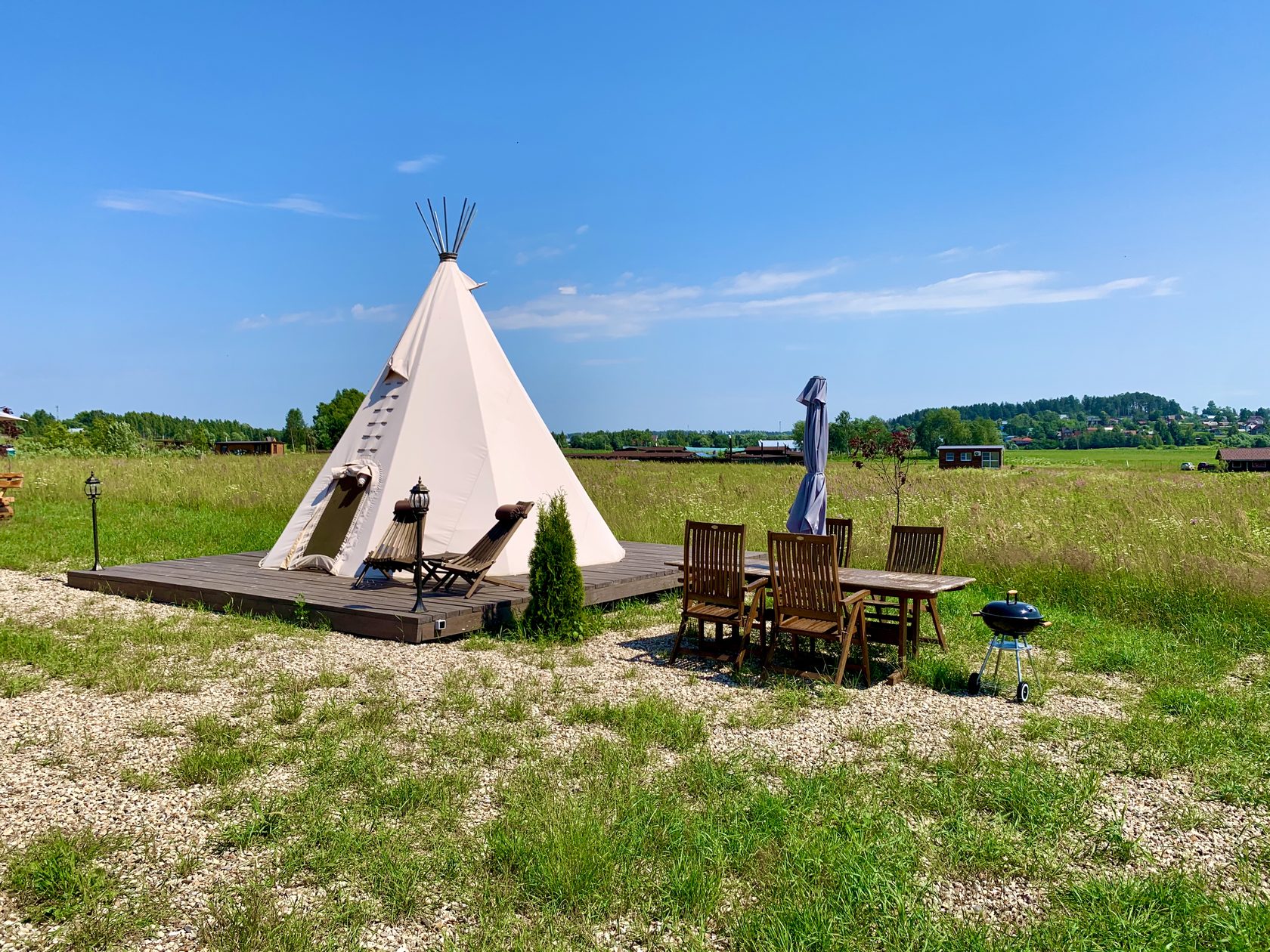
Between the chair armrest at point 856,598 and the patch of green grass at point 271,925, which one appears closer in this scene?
the patch of green grass at point 271,925

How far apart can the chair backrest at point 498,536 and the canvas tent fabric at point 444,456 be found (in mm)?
645

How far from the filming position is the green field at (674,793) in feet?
10.3

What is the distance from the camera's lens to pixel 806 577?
6312 mm

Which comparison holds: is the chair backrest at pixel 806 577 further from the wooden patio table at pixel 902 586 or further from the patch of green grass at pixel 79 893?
the patch of green grass at pixel 79 893

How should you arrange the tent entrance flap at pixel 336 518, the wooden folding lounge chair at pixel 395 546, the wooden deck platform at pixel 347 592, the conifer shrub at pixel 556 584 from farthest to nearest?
the tent entrance flap at pixel 336 518 → the wooden folding lounge chair at pixel 395 546 → the wooden deck platform at pixel 347 592 → the conifer shrub at pixel 556 584

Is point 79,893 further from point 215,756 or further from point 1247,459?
point 1247,459

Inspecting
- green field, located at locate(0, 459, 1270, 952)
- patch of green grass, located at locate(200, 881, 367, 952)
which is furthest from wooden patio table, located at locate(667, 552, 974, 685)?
patch of green grass, located at locate(200, 881, 367, 952)

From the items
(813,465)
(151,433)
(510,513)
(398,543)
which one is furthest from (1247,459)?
(151,433)

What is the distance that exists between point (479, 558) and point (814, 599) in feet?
13.0

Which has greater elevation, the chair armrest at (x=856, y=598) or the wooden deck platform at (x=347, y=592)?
the chair armrest at (x=856, y=598)

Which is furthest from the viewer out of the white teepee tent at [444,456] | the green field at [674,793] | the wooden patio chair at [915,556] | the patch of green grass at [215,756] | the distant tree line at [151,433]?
the distant tree line at [151,433]

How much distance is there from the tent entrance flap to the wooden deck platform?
367 millimetres

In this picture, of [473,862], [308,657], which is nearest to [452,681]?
[308,657]

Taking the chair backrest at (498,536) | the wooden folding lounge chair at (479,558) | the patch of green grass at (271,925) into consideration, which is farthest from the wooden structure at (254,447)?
the patch of green grass at (271,925)
